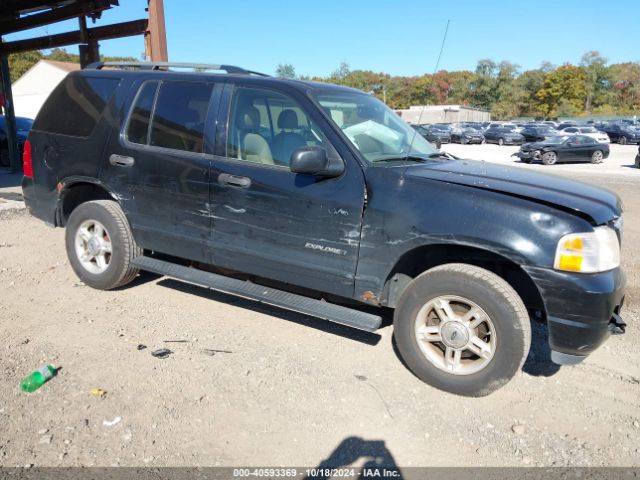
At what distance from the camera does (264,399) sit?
3277 millimetres

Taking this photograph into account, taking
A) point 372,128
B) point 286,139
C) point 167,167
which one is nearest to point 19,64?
point 167,167

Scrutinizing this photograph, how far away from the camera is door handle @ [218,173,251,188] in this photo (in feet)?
12.9

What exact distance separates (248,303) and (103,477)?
241cm

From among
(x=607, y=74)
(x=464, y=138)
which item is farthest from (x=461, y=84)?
(x=464, y=138)

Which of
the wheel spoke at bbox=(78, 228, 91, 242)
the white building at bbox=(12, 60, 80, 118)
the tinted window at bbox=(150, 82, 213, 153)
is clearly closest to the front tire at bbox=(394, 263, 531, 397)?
the tinted window at bbox=(150, 82, 213, 153)

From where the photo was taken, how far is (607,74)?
106 meters

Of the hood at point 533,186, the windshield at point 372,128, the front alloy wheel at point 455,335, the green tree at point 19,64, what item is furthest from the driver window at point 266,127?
the green tree at point 19,64

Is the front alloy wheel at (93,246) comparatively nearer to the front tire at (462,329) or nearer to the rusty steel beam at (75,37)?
the front tire at (462,329)

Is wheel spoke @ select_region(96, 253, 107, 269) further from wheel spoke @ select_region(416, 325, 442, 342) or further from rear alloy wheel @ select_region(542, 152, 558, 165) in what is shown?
rear alloy wheel @ select_region(542, 152, 558, 165)

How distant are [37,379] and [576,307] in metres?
3.29

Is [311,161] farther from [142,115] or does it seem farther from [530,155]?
[530,155]

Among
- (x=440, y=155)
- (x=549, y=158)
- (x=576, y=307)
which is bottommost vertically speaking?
(x=549, y=158)

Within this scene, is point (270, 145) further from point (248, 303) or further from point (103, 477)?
point (103, 477)

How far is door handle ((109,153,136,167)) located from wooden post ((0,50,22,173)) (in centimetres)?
1110
